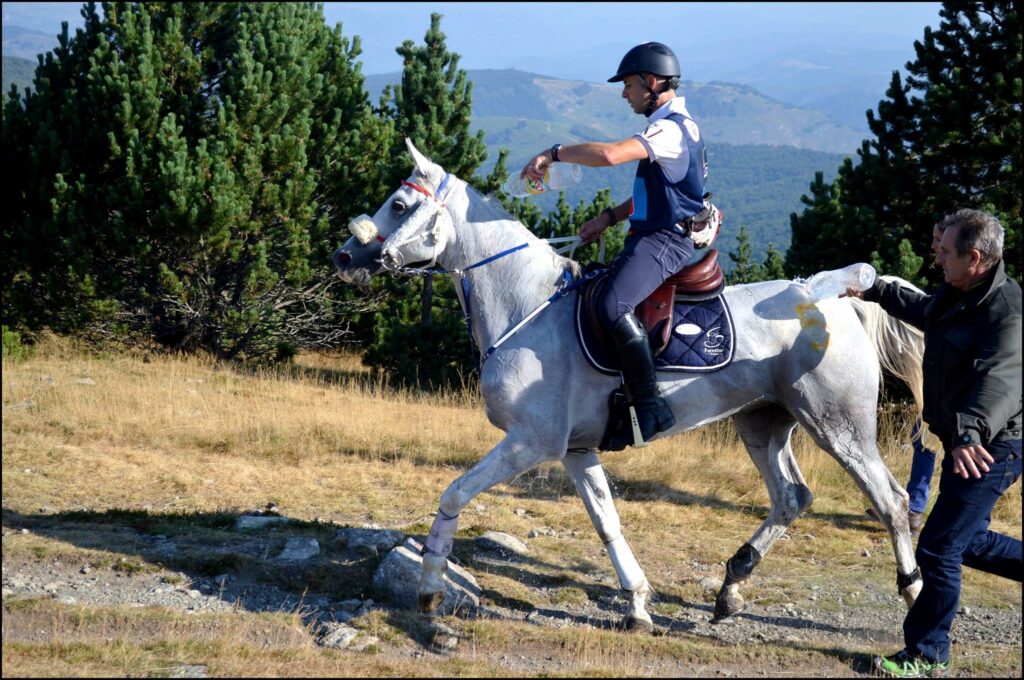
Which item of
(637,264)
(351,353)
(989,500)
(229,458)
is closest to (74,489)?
(229,458)

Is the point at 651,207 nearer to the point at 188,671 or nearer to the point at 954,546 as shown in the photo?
the point at 954,546

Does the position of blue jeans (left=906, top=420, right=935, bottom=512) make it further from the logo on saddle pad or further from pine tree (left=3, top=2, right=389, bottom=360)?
pine tree (left=3, top=2, right=389, bottom=360)

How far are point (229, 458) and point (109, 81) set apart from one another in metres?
7.79

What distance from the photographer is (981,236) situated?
14.8ft

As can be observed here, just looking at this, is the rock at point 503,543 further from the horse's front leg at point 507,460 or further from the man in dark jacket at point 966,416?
the man in dark jacket at point 966,416

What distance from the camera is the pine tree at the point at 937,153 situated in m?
12.7

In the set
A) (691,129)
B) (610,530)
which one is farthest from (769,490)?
(691,129)

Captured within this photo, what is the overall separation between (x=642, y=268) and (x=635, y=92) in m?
1.03

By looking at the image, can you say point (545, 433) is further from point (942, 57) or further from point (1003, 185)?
point (942, 57)

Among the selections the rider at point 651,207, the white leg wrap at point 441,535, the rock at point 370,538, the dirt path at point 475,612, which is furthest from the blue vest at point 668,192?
the rock at point 370,538

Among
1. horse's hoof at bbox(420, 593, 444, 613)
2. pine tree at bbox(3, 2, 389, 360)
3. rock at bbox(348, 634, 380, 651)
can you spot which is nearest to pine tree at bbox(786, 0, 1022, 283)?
pine tree at bbox(3, 2, 389, 360)

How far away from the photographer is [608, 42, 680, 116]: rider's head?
5.29m

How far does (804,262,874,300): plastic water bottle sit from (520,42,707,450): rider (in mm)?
885

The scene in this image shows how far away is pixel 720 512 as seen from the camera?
27.6ft
